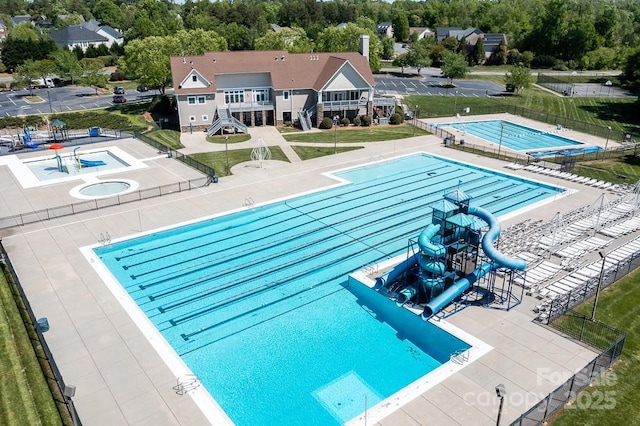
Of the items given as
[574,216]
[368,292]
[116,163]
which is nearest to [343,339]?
[368,292]

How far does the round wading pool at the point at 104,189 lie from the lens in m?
37.4

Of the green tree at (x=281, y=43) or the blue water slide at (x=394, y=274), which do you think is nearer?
the blue water slide at (x=394, y=274)

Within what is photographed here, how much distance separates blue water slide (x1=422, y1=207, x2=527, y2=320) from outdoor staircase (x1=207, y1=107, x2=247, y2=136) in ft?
119

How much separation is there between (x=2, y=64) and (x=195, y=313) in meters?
98.1

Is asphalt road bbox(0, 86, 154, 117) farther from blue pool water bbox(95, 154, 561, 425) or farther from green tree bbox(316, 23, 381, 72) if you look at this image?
blue pool water bbox(95, 154, 561, 425)

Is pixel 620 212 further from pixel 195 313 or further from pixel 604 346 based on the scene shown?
pixel 195 313

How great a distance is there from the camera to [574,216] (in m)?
32.3

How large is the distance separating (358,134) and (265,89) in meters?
12.7

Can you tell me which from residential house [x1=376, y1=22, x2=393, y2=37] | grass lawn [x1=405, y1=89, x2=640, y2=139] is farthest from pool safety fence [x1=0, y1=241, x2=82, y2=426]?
residential house [x1=376, y1=22, x2=393, y2=37]

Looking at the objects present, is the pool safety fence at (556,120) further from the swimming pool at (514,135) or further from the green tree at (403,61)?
the green tree at (403,61)

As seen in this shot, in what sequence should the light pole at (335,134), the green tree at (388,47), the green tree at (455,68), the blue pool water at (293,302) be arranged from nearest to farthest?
the blue pool water at (293,302) < the light pole at (335,134) < the green tree at (455,68) < the green tree at (388,47)

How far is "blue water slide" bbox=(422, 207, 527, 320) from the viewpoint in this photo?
2212cm

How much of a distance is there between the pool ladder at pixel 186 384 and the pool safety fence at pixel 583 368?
11396 millimetres

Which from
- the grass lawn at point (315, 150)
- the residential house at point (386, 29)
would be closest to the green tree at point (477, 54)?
the residential house at point (386, 29)
